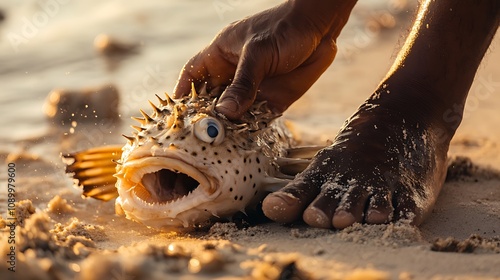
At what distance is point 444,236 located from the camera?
3473 millimetres

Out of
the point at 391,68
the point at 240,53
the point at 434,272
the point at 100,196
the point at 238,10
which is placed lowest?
the point at 434,272

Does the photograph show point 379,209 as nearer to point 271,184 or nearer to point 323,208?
point 323,208

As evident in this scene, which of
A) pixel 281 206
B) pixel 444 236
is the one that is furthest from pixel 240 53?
pixel 444 236

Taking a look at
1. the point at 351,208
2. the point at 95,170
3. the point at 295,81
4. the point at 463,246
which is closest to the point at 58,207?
the point at 95,170

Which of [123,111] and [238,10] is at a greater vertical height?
[238,10]

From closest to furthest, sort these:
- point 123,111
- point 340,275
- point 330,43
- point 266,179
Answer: point 340,275 → point 266,179 → point 330,43 → point 123,111

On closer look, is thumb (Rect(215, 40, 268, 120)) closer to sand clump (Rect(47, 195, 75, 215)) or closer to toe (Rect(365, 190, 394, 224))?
toe (Rect(365, 190, 394, 224))

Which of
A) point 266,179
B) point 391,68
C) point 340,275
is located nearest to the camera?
point 340,275

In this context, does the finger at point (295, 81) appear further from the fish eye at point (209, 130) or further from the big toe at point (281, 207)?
the big toe at point (281, 207)

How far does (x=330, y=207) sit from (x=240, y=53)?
1.17m

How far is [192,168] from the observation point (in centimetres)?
340

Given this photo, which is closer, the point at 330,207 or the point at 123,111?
the point at 330,207

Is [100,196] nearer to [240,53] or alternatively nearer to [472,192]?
[240,53]

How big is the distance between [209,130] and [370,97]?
990 mm
